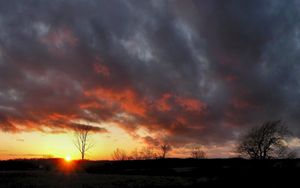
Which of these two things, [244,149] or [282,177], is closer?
[282,177]

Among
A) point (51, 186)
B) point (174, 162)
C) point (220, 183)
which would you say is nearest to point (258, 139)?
point (174, 162)

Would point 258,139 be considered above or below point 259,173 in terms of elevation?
above

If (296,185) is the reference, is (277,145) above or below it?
above

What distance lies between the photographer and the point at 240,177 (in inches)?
1791

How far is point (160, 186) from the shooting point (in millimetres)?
43938

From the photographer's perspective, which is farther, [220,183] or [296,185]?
[220,183]

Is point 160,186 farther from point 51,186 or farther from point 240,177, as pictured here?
point 51,186

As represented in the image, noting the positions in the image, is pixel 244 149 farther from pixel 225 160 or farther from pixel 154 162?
pixel 154 162

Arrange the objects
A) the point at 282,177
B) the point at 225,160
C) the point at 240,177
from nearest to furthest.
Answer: the point at 282,177
the point at 240,177
the point at 225,160

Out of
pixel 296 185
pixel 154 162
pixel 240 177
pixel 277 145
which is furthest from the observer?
pixel 154 162

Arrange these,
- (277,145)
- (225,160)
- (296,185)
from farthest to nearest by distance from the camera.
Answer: (225,160), (277,145), (296,185)

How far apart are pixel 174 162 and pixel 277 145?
107 feet

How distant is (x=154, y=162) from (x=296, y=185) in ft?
209

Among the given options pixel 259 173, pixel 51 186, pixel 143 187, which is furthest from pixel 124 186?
pixel 259 173
